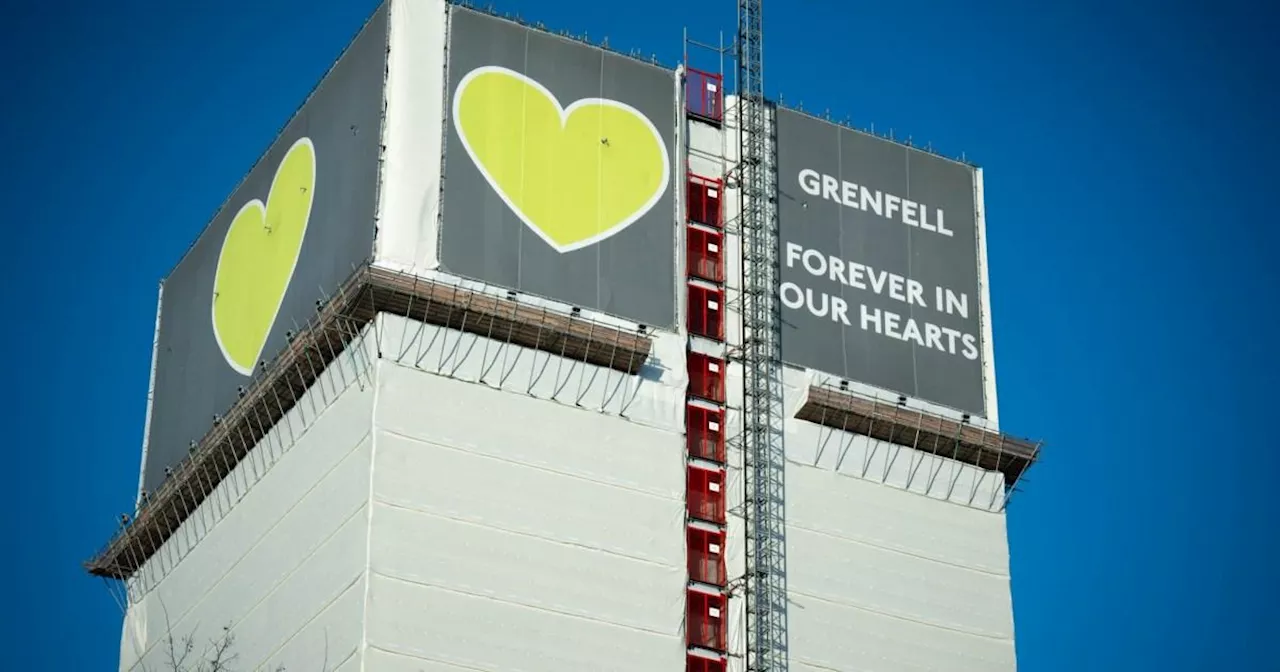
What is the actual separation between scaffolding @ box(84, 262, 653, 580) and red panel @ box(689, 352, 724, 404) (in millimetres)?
4066

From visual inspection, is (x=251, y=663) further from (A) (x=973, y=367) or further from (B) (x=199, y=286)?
(A) (x=973, y=367)

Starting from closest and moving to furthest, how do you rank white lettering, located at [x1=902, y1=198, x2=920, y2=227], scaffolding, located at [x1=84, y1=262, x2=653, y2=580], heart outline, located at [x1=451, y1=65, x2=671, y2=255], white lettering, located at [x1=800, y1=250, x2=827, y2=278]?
scaffolding, located at [x1=84, y1=262, x2=653, y2=580]
heart outline, located at [x1=451, y1=65, x2=671, y2=255]
white lettering, located at [x1=800, y1=250, x2=827, y2=278]
white lettering, located at [x1=902, y1=198, x2=920, y2=227]

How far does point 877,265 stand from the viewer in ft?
411

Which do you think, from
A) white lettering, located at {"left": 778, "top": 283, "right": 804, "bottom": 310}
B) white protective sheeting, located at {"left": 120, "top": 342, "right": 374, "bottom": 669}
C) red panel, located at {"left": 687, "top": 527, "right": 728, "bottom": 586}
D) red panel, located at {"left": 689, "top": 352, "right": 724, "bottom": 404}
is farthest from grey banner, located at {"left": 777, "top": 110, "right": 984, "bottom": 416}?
white protective sheeting, located at {"left": 120, "top": 342, "right": 374, "bottom": 669}

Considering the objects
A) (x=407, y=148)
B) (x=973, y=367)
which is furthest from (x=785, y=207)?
(x=407, y=148)

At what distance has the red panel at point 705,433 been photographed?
116062 millimetres

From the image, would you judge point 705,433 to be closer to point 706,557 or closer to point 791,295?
point 706,557

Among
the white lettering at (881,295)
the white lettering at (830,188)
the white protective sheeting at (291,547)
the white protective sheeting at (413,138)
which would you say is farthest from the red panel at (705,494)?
the white lettering at (830,188)

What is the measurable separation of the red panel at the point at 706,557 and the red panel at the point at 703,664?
11.6ft

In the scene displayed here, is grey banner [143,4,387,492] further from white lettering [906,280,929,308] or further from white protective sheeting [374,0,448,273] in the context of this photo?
white lettering [906,280,929,308]

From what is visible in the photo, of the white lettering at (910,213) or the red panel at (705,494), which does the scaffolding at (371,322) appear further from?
the white lettering at (910,213)

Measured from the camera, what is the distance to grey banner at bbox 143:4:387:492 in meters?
115

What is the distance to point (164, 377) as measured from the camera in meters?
134

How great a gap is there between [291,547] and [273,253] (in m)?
17.4
